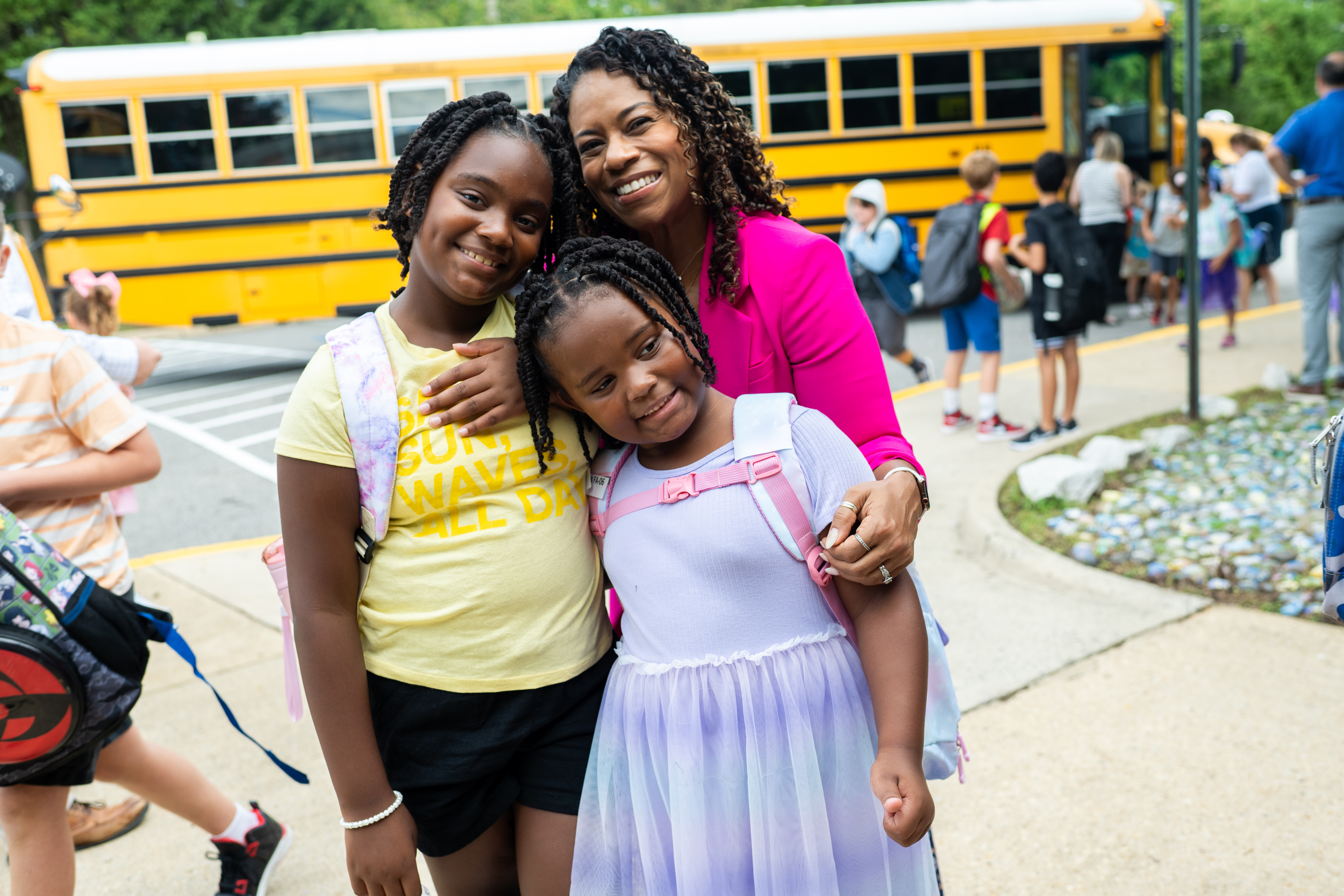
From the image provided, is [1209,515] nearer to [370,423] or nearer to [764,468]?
[764,468]

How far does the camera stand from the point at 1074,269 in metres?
6.16

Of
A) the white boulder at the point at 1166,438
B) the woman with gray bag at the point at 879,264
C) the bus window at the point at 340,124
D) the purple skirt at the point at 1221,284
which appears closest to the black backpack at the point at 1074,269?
the white boulder at the point at 1166,438

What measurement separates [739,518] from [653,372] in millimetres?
245

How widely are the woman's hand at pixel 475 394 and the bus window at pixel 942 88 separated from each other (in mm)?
10532

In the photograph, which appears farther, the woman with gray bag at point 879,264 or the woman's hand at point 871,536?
the woman with gray bag at point 879,264

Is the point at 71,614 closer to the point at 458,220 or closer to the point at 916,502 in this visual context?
the point at 458,220

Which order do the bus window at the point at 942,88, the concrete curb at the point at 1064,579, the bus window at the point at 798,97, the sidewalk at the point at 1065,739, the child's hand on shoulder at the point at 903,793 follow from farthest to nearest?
the bus window at the point at 942,88 → the bus window at the point at 798,97 → the concrete curb at the point at 1064,579 → the sidewalk at the point at 1065,739 → the child's hand on shoulder at the point at 903,793

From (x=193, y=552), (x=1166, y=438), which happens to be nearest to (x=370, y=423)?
(x=193, y=552)

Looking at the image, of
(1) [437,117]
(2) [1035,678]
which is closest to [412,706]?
(1) [437,117]

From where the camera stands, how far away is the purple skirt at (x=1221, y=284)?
28.2 ft

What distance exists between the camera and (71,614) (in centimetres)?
204

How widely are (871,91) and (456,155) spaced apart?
10.3 m

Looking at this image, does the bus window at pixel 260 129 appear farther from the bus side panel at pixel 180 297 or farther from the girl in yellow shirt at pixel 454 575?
the girl in yellow shirt at pixel 454 575

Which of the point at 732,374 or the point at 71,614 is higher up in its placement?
the point at 732,374
